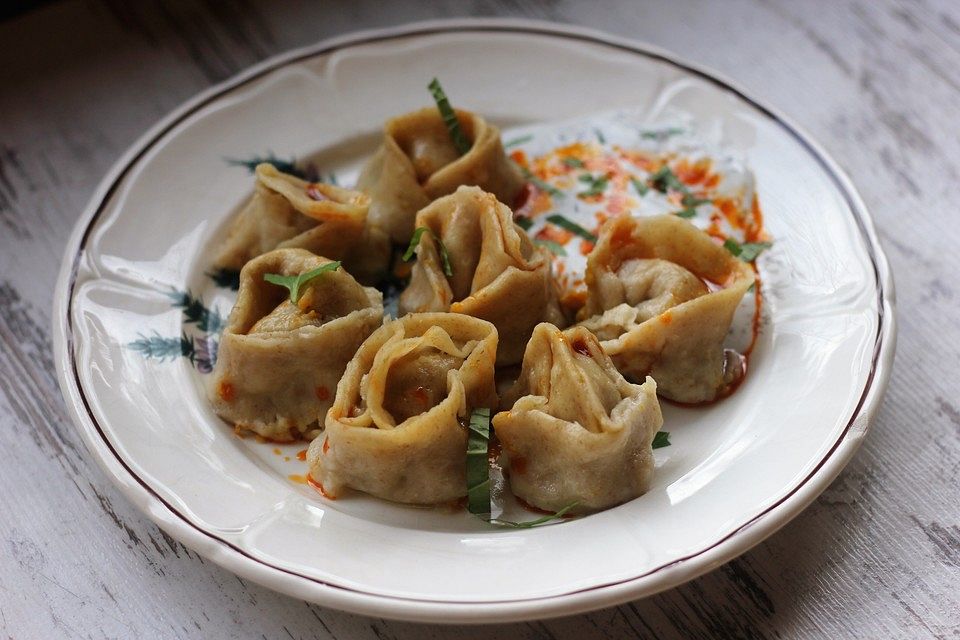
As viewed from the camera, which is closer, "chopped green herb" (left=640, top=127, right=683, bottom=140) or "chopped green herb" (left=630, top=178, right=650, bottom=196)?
"chopped green herb" (left=630, top=178, right=650, bottom=196)

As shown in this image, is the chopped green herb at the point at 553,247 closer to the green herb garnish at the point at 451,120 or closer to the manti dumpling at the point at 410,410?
the green herb garnish at the point at 451,120

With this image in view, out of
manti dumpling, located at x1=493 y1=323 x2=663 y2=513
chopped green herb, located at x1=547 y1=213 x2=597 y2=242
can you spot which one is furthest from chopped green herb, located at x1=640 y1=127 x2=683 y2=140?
manti dumpling, located at x1=493 y1=323 x2=663 y2=513

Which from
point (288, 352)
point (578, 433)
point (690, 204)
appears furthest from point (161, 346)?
point (690, 204)

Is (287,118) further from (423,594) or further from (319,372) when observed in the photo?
(423,594)

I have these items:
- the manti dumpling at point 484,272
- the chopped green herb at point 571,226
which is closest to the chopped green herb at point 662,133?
the chopped green herb at point 571,226

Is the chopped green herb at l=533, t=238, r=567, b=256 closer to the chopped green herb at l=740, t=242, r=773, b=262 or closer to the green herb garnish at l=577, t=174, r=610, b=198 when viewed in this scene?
the green herb garnish at l=577, t=174, r=610, b=198

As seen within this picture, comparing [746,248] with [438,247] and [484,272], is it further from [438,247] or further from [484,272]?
[438,247]
